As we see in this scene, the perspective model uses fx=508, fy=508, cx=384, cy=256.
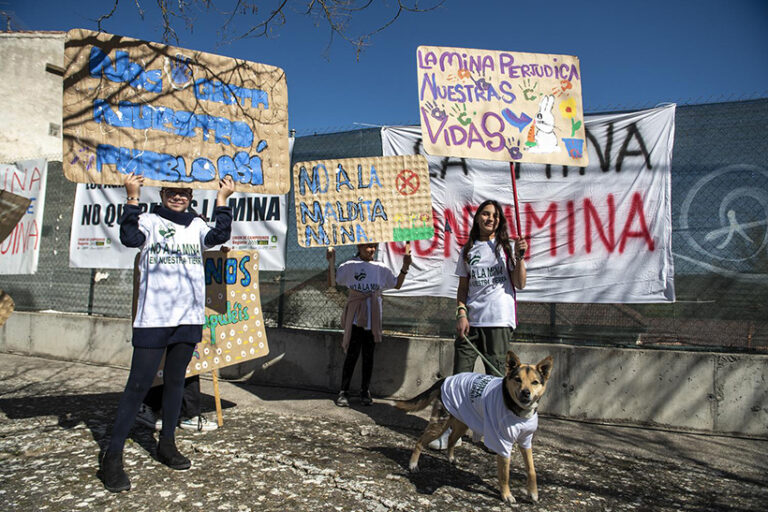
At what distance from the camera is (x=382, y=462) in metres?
3.47

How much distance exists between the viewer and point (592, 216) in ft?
16.5

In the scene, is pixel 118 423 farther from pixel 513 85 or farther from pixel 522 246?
pixel 513 85

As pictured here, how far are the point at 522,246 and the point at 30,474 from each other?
136 inches

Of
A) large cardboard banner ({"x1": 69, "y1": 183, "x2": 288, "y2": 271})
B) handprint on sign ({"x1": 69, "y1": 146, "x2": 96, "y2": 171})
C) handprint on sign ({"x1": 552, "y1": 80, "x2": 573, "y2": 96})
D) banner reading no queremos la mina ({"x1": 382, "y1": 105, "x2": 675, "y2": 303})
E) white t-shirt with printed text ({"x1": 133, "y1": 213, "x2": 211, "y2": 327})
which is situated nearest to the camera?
white t-shirt with printed text ({"x1": 133, "y1": 213, "x2": 211, "y2": 327})

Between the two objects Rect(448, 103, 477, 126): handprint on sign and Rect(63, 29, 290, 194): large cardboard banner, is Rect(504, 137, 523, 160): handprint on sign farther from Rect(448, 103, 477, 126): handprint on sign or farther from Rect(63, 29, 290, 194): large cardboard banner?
Rect(63, 29, 290, 194): large cardboard banner

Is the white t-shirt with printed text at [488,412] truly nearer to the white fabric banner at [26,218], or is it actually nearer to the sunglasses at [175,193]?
the sunglasses at [175,193]

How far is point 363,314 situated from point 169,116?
2.50m

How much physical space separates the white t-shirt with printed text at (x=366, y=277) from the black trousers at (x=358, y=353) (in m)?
0.10

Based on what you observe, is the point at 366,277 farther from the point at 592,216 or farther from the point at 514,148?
the point at 592,216

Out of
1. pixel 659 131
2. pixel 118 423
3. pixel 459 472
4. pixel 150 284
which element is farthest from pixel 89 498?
pixel 659 131

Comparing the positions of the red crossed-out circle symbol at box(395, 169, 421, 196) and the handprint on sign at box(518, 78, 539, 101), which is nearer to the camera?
the handprint on sign at box(518, 78, 539, 101)

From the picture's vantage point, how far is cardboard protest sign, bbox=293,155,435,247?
182 inches

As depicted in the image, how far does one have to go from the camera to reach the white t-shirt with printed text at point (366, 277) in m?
5.05

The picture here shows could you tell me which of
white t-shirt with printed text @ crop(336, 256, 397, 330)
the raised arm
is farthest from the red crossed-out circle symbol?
the raised arm
